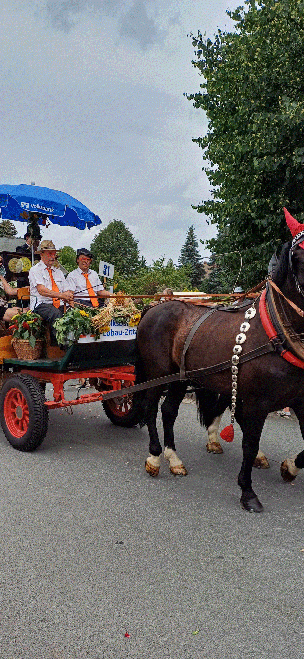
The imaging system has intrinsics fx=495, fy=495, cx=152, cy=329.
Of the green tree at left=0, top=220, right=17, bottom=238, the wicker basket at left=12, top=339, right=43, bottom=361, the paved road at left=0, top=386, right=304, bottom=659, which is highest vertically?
the green tree at left=0, top=220, right=17, bottom=238

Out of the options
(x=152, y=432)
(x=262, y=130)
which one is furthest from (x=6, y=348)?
(x=262, y=130)

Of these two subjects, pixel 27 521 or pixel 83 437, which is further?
pixel 83 437

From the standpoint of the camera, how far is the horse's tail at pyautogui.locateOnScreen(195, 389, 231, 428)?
5004 mm

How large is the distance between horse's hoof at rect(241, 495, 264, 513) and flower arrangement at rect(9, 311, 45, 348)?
106 inches

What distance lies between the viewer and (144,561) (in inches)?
120

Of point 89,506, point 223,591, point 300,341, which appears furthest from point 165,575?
point 300,341

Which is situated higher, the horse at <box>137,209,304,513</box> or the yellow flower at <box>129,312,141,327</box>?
the yellow flower at <box>129,312,141,327</box>

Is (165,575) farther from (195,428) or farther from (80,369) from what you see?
(195,428)

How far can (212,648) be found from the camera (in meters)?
2.28

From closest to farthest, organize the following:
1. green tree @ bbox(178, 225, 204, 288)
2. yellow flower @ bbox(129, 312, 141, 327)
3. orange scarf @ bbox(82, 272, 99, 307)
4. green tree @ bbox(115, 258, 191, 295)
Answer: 1. yellow flower @ bbox(129, 312, 141, 327)
2. orange scarf @ bbox(82, 272, 99, 307)
3. green tree @ bbox(115, 258, 191, 295)
4. green tree @ bbox(178, 225, 204, 288)

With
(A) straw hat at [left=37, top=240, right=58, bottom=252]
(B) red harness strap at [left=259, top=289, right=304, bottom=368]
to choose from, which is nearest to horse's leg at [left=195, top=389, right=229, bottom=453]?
(B) red harness strap at [left=259, top=289, right=304, bottom=368]

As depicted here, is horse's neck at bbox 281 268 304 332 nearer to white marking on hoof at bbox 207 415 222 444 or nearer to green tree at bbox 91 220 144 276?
white marking on hoof at bbox 207 415 222 444

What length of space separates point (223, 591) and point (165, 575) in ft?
1.15

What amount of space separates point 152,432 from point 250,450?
114cm
